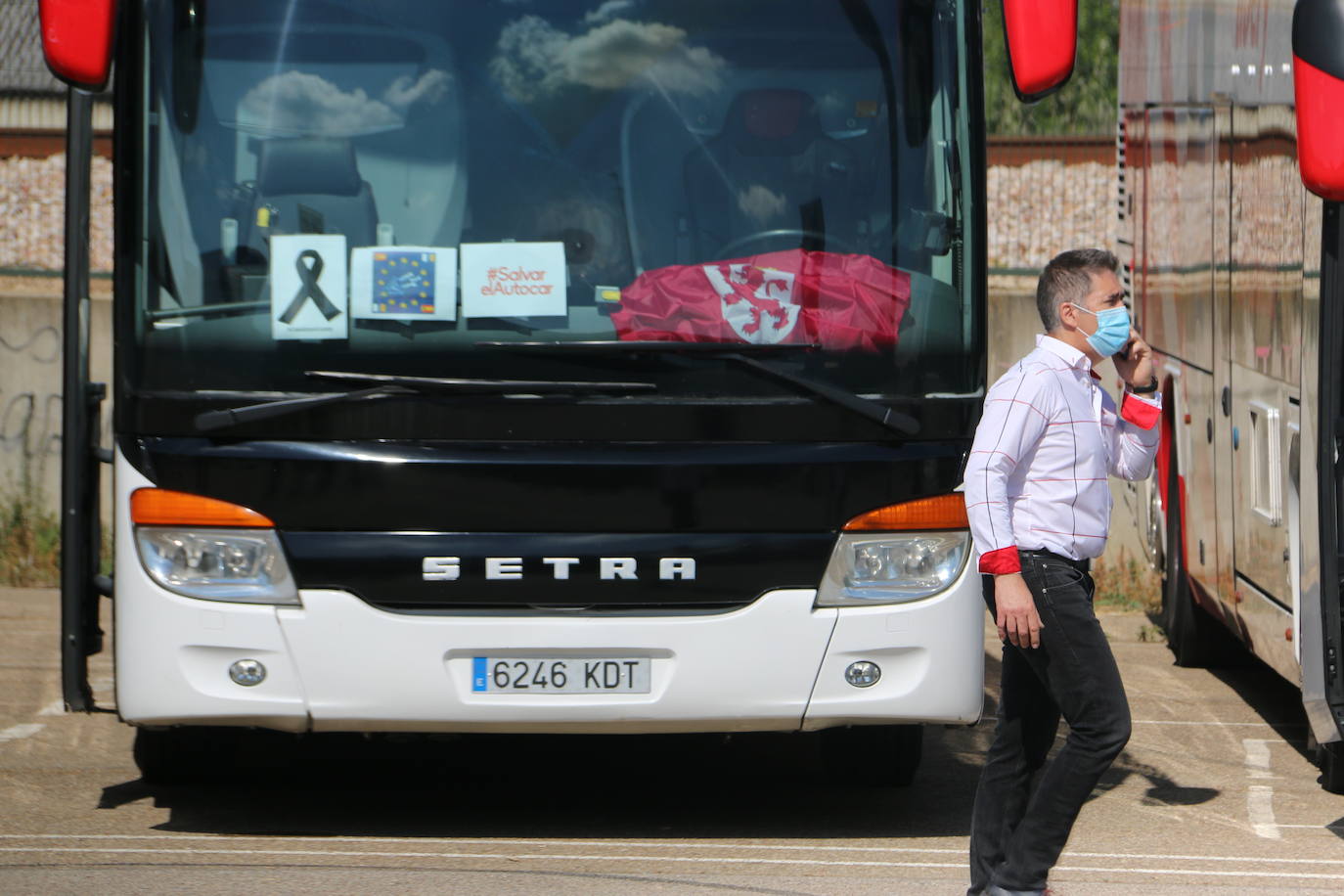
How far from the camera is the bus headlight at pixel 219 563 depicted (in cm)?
632

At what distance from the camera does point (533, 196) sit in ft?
21.1

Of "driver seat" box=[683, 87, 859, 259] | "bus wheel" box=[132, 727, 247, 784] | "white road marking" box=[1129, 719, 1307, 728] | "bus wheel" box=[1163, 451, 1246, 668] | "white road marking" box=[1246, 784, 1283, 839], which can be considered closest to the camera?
"driver seat" box=[683, 87, 859, 259]

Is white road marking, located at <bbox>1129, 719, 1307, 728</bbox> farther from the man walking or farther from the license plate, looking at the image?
the man walking

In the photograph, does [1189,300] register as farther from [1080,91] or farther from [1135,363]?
[1080,91]

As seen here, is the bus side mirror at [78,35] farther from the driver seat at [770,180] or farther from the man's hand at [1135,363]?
the man's hand at [1135,363]

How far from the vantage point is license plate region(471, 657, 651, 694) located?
6.38m

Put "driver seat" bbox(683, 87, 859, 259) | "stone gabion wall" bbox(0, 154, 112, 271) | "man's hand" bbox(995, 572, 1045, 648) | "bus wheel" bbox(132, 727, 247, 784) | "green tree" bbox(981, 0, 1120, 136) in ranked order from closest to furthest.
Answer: "man's hand" bbox(995, 572, 1045, 648) < "driver seat" bbox(683, 87, 859, 259) < "bus wheel" bbox(132, 727, 247, 784) < "stone gabion wall" bbox(0, 154, 112, 271) < "green tree" bbox(981, 0, 1120, 136)

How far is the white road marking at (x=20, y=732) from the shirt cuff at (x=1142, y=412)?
185 inches

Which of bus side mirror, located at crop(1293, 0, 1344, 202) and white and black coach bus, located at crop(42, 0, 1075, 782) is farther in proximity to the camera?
white and black coach bus, located at crop(42, 0, 1075, 782)

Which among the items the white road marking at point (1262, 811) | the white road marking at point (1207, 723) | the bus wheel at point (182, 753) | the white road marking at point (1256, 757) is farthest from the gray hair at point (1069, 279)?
the white road marking at point (1207, 723)

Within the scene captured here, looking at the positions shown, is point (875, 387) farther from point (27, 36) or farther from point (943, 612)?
point (27, 36)

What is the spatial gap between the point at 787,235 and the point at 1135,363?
1205 millimetres

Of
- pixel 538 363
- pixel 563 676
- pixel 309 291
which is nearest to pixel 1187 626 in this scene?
pixel 563 676

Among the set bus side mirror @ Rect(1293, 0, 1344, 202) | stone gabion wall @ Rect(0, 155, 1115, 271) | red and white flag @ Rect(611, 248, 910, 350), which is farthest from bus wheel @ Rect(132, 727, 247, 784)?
stone gabion wall @ Rect(0, 155, 1115, 271)
